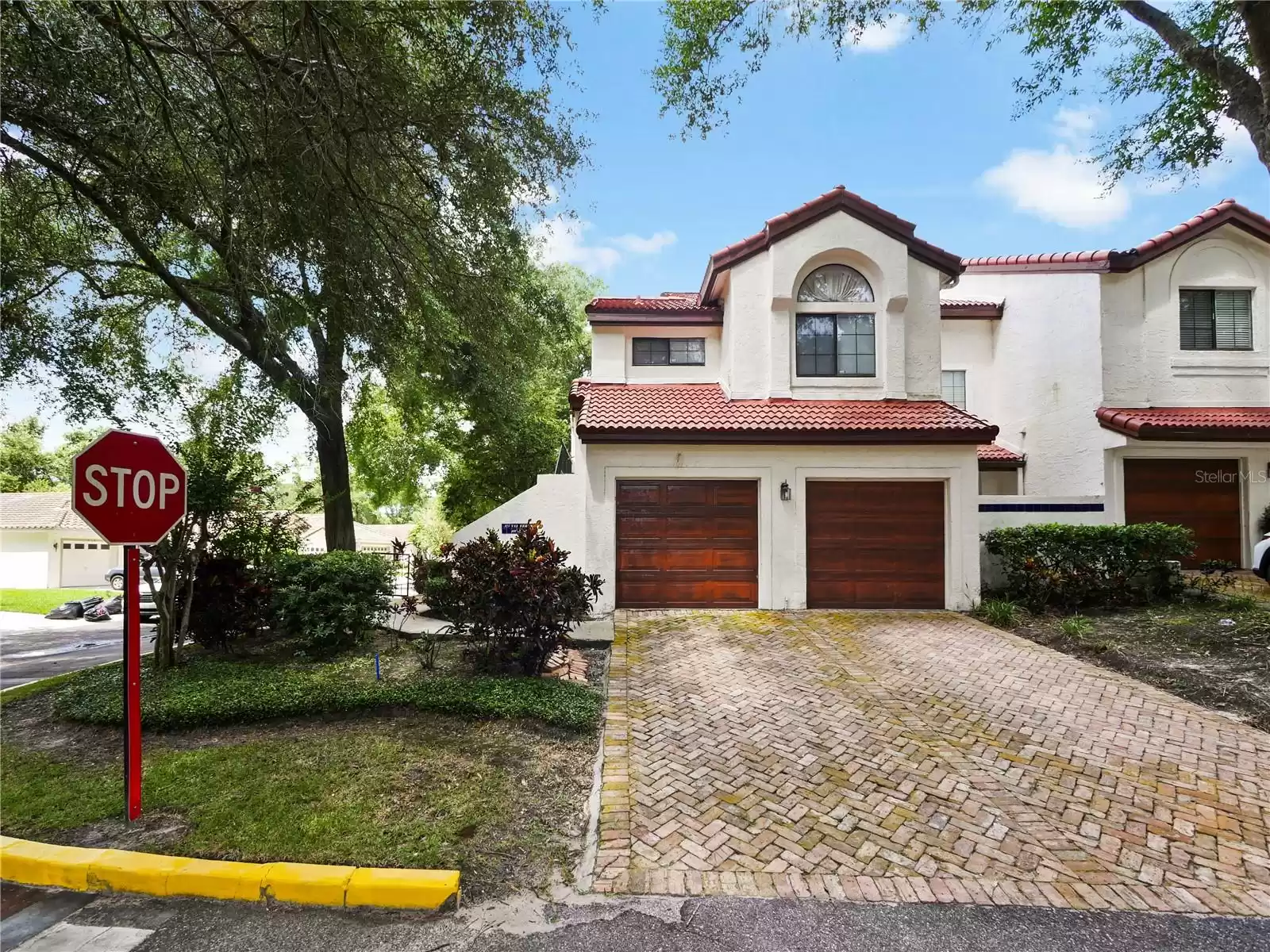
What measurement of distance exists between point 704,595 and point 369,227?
25.2ft

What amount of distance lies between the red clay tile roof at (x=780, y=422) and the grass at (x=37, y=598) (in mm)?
21353

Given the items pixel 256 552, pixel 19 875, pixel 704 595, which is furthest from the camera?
pixel 704 595

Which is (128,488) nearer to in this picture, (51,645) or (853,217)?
(853,217)

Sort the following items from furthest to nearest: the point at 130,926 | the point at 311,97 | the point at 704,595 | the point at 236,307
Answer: the point at 704,595 < the point at 236,307 < the point at 311,97 < the point at 130,926

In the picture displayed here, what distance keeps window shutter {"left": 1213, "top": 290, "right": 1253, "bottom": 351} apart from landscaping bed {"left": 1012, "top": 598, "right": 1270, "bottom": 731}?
662 centimetres

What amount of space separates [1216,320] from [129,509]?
19.4 m

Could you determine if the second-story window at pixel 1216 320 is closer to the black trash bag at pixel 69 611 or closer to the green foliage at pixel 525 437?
the green foliage at pixel 525 437

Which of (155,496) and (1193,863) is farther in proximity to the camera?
(155,496)

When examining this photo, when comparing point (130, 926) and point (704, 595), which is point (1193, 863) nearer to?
point (130, 926)

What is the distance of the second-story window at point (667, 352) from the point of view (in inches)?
523

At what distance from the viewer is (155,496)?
3998mm

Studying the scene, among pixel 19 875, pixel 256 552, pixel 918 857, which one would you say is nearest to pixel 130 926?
pixel 19 875

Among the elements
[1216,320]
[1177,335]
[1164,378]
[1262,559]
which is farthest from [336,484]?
[1216,320]

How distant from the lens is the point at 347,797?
393 centimetres
